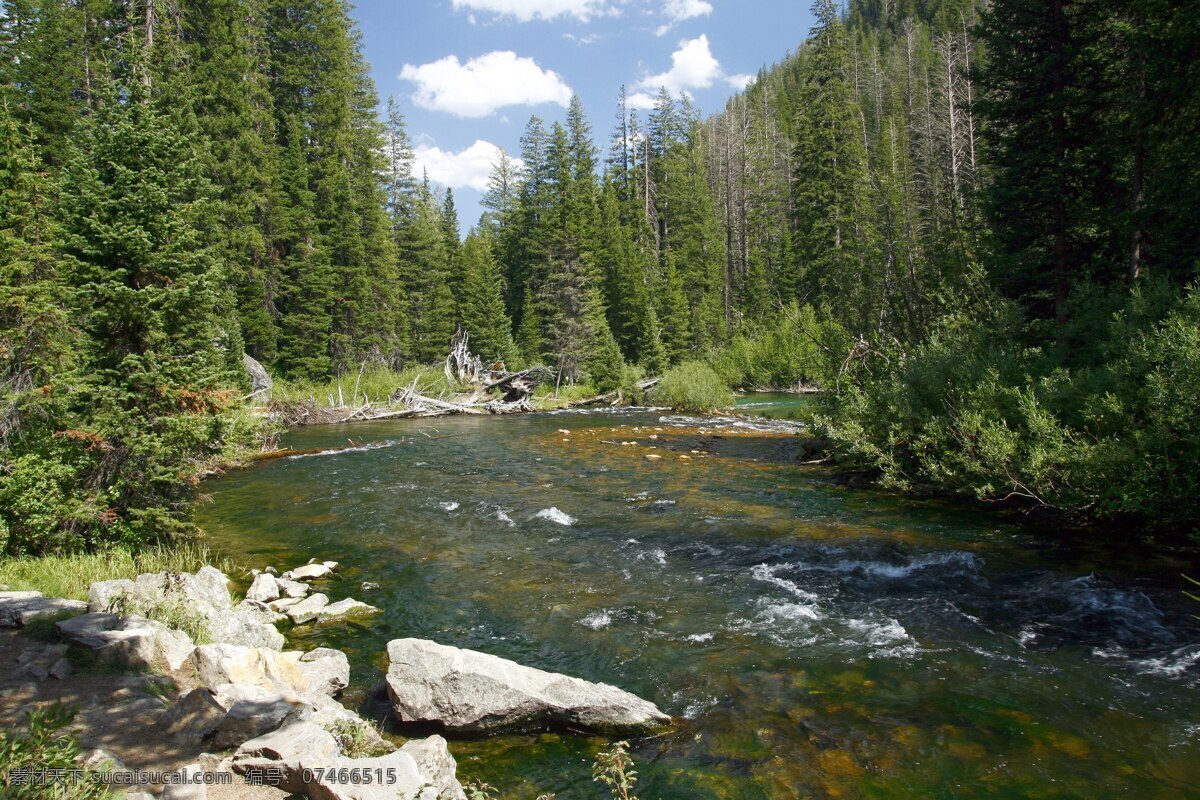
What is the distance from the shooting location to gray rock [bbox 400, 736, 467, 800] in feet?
13.9

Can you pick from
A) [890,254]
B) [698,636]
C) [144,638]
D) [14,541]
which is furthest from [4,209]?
[890,254]

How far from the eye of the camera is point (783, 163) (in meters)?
70.4

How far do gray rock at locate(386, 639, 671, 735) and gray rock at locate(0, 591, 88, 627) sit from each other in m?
3.80

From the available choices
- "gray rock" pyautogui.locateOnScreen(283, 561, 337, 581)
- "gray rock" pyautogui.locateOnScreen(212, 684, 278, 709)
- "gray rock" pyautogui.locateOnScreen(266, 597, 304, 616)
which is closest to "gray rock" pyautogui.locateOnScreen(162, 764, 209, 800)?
"gray rock" pyautogui.locateOnScreen(212, 684, 278, 709)

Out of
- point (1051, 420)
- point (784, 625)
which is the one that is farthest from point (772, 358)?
point (784, 625)

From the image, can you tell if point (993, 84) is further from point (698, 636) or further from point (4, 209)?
point (4, 209)

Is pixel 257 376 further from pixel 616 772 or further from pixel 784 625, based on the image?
pixel 616 772

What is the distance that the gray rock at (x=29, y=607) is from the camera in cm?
627

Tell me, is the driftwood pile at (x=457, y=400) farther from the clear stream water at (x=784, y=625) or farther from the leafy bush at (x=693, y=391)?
the clear stream water at (x=784, y=625)

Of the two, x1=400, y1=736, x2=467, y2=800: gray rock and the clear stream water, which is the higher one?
x1=400, y1=736, x2=467, y2=800: gray rock

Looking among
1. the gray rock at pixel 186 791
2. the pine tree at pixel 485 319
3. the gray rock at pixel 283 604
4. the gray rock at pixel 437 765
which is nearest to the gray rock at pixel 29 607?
the gray rock at pixel 283 604

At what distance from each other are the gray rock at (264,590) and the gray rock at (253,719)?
3895 millimetres

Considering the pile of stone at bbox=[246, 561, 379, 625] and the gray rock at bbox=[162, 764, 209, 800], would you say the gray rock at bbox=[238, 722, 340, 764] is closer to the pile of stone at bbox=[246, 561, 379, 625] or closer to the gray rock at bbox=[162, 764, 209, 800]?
the gray rock at bbox=[162, 764, 209, 800]

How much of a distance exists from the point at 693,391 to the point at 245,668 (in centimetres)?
2701
